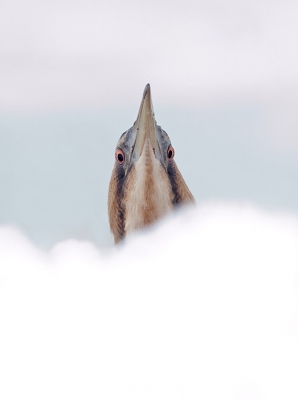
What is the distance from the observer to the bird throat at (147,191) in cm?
232

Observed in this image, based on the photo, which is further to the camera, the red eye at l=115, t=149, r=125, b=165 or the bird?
the red eye at l=115, t=149, r=125, b=165

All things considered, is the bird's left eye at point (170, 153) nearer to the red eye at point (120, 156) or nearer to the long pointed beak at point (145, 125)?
the long pointed beak at point (145, 125)

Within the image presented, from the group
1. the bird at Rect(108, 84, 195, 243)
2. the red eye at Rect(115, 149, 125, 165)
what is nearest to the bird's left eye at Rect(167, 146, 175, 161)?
the bird at Rect(108, 84, 195, 243)

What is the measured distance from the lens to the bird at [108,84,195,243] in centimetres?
232

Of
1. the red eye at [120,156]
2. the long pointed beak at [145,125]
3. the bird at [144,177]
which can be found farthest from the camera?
the red eye at [120,156]

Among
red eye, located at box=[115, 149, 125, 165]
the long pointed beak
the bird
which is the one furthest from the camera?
red eye, located at box=[115, 149, 125, 165]

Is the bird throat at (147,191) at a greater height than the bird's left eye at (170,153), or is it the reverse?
the bird's left eye at (170,153)

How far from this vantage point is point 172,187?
2.45 m

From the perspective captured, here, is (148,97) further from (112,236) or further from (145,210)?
(112,236)

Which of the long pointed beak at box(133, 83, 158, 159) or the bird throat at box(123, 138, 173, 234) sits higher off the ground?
the long pointed beak at box(133, 83, 158, 159)

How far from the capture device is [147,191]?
2.33 metres

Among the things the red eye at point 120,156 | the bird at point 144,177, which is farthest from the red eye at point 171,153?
the red eye at point 120,156

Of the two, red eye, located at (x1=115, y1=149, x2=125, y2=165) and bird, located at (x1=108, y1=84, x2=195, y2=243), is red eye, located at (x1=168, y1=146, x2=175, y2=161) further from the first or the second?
red eye, located at (x1=115, y1=149, x2=125, y2=165)

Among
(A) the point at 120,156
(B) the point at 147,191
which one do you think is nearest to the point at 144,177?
(B) the point at 147,191
